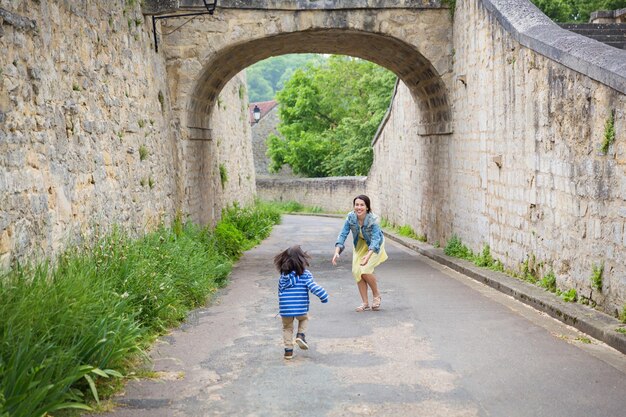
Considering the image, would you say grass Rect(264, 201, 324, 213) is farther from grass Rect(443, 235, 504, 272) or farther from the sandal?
the sandal

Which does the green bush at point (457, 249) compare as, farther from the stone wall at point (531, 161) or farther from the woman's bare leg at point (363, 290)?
the woman's bare leg at point (363, 290)

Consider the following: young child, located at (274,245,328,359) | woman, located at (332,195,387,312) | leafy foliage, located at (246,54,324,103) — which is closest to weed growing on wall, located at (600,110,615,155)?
woman, located at (332,195,387,312)

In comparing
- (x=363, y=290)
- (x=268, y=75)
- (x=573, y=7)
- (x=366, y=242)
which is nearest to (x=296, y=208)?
(x=573, y=7)

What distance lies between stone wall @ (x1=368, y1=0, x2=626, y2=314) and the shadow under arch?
59 cm

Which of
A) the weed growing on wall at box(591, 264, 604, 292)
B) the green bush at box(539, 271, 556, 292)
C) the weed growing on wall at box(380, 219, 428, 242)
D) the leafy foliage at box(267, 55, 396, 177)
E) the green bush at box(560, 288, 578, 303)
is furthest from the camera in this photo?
the leafy foliage at box(267, 55, 396, 177)

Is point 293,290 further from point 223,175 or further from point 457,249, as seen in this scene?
point 223,175

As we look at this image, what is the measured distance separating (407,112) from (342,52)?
134 inches

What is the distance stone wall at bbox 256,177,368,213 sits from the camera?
37.6 meters

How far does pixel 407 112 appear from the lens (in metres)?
19.7

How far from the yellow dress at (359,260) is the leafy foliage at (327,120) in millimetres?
31908

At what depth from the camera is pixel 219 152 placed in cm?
2089

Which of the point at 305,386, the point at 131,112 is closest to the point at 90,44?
the point at 131,112

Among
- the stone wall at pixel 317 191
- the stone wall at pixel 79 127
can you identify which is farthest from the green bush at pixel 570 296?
the stone wall at pixel 317 191

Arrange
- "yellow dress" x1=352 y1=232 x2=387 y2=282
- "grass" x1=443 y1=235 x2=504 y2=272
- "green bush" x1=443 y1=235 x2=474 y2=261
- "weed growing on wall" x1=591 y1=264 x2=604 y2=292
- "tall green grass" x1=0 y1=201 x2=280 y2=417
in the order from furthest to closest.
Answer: "green bush" x1=443 y1=235 x2=474 y2=261 → "grass" x1=443 y1=235 x2=504 y2=272 → "yellow dress" x1=352 y1=232 x2=387 y2=282 → "weed growing on wall" x1=591 y1=264 x2=604 y2=292 → "tall green grass" x1=0 y1=201 x2=280 y2=417
